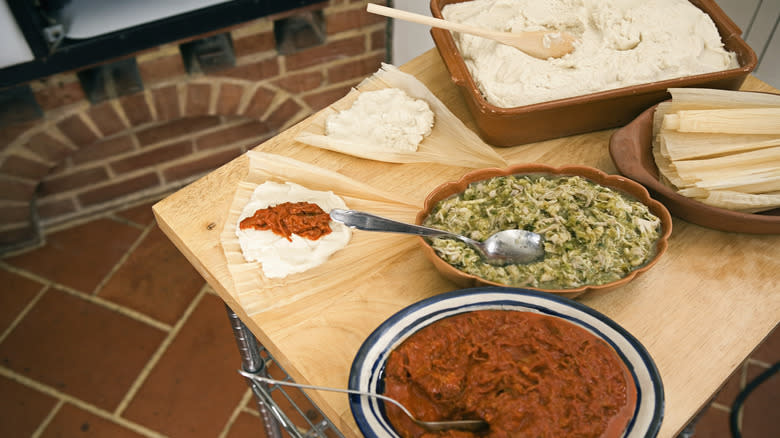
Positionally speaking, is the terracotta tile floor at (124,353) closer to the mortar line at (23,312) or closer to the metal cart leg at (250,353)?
the mortar line at (23,312)

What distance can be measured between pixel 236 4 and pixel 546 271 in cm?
164

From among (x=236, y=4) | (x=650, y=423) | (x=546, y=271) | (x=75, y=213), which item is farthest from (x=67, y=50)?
(x=650, y=423)

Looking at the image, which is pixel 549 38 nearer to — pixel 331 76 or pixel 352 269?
pixel 352 269

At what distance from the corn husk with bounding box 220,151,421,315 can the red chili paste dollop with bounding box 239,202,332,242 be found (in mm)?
59

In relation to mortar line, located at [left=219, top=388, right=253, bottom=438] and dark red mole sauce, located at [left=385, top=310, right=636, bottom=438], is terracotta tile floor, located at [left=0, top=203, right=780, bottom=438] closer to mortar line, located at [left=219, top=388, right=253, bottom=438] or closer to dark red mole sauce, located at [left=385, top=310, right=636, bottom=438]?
mortar line, located at [left=219, top=388, right=253, bottom=438]

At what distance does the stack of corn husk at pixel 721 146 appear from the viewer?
1320 millimetres

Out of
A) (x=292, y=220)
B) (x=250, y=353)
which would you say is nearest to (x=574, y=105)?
(x=292, y=220)

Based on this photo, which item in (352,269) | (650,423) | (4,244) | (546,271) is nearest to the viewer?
(650,423)

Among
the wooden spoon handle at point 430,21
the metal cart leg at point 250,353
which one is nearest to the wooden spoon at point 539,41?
the wooden spoon handle at point 430,21

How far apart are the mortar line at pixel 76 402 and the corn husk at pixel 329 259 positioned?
116 centimetres

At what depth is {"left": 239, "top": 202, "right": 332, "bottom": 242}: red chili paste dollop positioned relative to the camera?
1349 mm

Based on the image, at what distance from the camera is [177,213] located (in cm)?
144

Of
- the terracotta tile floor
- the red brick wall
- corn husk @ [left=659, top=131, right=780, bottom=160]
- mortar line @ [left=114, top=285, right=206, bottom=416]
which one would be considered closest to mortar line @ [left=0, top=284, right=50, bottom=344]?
the terracotta tile floor

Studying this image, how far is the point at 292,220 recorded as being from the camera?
4.43ft
